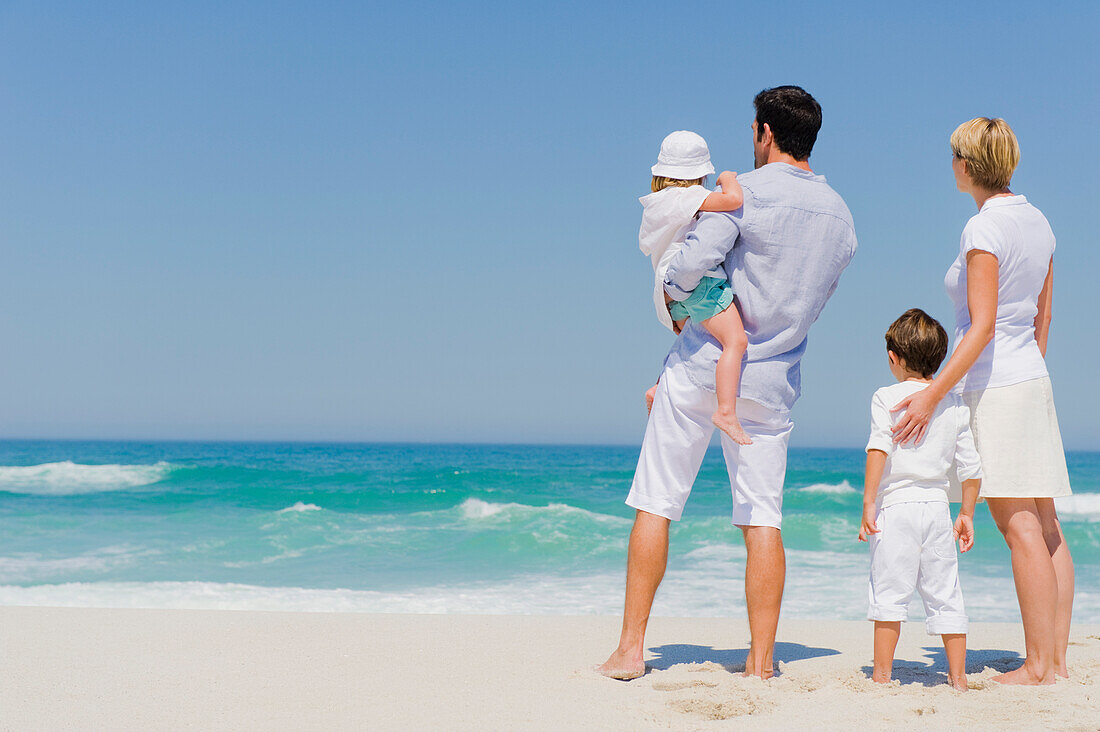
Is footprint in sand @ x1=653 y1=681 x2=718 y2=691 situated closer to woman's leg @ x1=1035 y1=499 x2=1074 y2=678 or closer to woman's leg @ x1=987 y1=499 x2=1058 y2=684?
woman's leg @ x1=987 y1=499 x2=1058 y2=684

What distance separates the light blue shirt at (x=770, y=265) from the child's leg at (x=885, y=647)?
753 mm

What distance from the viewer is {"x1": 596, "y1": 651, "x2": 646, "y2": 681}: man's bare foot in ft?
9.12

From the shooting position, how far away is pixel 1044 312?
9.47 ft

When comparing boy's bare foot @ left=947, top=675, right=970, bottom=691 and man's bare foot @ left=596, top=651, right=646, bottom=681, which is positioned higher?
boy's bare foot @ left=947, top=675, right=970, bottom=691

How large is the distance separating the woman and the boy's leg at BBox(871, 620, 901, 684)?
39 centimetres

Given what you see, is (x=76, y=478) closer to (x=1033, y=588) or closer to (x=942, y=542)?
(x=942, y=542)

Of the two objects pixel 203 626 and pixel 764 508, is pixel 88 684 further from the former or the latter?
pixel 764 508

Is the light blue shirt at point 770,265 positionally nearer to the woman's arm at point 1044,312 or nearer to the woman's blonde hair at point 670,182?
the woman's blonde hair at point 670,182

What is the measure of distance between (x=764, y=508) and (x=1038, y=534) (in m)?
0.87

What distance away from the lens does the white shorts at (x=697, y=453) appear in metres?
2.76

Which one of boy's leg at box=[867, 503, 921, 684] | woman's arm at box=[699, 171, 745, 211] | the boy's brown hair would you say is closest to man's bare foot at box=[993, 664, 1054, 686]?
boy's leg at box=[867, 503, 921, 684]

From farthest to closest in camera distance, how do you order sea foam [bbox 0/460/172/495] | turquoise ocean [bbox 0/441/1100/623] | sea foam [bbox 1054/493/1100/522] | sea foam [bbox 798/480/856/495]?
sea foam [bbox 798/480/856/495] → sea foam [bbox 0/460/172/495] → sea foam [bbox 1054/493/1100/522] → turquoise ocean [bbox 0/441/1100/623]

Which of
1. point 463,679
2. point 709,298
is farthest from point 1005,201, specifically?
point 463,679

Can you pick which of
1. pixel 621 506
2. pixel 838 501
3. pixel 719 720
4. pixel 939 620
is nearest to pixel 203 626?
pixel 719 720
